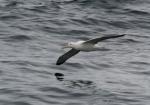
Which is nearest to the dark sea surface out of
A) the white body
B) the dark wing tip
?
the dark wing tip

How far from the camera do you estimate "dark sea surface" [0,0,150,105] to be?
16.5 metres

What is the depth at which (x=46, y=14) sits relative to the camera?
1004 inches

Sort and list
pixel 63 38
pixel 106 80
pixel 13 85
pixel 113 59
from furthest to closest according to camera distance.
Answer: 1. pixel 63 38
2. pixel 113 59
3. pixel 106 80
4. pixel 13 85

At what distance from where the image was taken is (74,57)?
20.8 metres

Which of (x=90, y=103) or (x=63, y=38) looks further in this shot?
(x=63, y=38)

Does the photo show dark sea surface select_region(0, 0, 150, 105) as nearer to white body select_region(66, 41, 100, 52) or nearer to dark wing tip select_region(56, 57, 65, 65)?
dark wing tip select_region(56, 57, 65, 65)

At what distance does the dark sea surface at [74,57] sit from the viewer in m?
16.5

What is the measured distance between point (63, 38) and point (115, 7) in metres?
5.49

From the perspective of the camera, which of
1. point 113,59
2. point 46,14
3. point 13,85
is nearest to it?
point 13,85

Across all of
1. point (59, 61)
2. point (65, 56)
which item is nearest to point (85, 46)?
point (59, 61)

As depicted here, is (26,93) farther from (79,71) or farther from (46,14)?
(46,14)

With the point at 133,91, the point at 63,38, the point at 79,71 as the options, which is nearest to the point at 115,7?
the point at 63,38

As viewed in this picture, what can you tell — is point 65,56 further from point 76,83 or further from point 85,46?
point 76,83

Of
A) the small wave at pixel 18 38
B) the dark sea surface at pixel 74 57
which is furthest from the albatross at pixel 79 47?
the small wave at pixel 18 38
